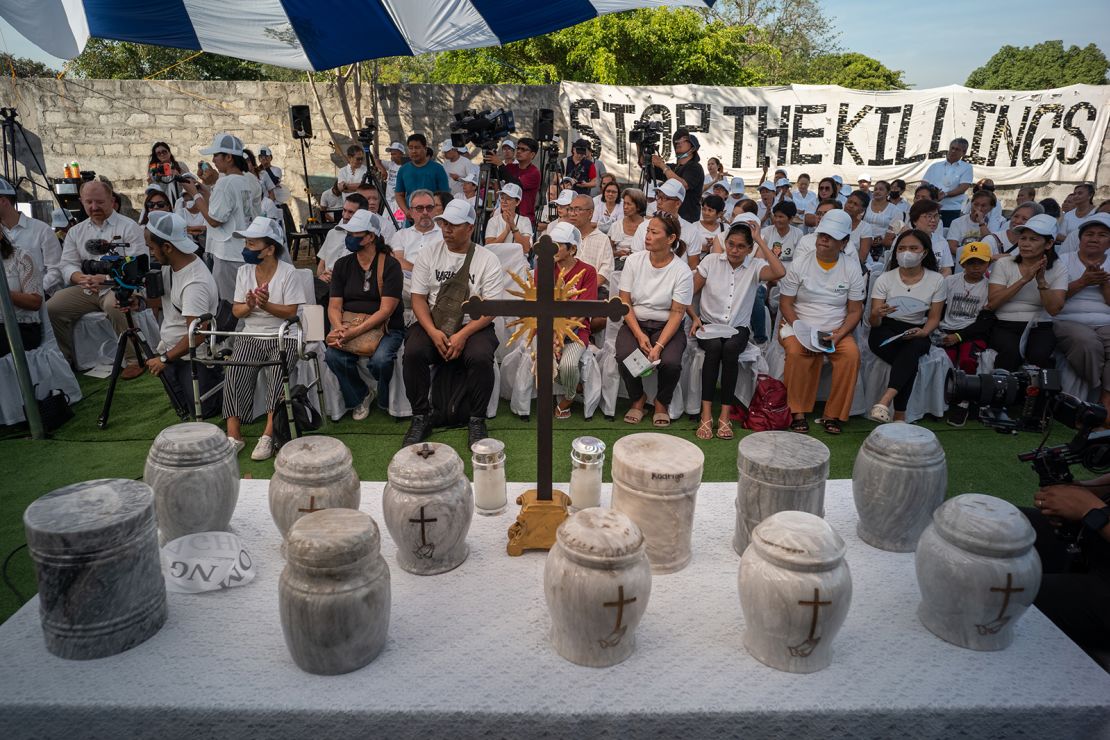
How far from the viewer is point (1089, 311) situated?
484 centimetres

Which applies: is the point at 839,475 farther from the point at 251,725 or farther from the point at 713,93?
the point at 713,93

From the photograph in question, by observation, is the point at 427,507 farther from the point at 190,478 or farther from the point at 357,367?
the point at 357,367

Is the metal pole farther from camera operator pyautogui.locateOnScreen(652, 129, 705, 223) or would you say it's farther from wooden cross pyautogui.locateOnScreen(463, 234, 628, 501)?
camera operator pyautogui.locateOnScreen(652, 129, 705, 223)

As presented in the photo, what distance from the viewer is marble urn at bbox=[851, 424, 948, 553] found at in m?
2.20

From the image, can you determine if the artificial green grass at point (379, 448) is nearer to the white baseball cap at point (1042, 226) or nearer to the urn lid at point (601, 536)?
the white baseball cap at point (1042, 226)

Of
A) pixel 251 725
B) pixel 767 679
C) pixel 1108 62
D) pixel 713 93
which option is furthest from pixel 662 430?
pixel 1108 62

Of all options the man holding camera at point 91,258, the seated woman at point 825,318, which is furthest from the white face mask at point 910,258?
the man holding camera at point 91,258

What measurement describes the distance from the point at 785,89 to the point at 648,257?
8.90 metres

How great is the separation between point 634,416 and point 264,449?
250 centimetres

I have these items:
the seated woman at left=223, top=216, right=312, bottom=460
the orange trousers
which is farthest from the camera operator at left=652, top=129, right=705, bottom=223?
the seated woman at left=223, top=216, right=312, bottom=460

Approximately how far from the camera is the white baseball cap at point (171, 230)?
4.12 metres

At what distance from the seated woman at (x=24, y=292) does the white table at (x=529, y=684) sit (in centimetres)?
350

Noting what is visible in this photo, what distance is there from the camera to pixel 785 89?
11812 millimetres

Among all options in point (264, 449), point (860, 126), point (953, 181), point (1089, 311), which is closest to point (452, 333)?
point (264, 449)
